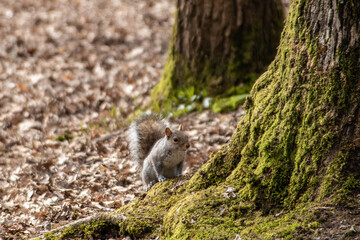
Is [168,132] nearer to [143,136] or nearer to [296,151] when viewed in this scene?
[143,136]

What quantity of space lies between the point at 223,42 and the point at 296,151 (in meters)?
3.65

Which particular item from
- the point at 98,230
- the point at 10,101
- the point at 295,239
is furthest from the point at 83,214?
the point at 10,101

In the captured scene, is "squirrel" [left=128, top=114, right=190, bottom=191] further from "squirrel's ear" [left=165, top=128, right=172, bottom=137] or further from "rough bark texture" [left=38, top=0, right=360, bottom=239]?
"rough bark texture" [left=38, top=0, right=360, bottom=239]

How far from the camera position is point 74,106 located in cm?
745

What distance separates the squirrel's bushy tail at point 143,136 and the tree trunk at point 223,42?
1722 mm

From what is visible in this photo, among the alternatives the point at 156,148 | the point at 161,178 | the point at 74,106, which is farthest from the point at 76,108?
the point at 161,178

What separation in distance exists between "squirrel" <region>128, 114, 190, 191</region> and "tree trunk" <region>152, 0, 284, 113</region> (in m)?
1.67

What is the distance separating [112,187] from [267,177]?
2.27 metres

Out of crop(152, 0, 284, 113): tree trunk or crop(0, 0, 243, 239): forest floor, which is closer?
crop(0, 0, 243, 239): forest floor

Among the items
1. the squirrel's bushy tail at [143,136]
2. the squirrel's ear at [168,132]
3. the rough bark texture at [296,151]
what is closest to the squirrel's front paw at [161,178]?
the squirrel's ear at [168,132]

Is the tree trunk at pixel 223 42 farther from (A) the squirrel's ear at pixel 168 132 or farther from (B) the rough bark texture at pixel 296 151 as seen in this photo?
(B) the rough bark texture at pixel 296 151

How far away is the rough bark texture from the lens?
278cm

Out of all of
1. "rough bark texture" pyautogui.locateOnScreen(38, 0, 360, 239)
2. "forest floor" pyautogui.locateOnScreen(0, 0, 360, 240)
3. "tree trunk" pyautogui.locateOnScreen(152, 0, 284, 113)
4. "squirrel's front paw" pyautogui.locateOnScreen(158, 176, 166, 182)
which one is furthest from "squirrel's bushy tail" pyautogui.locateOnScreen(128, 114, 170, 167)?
"tree trunk" pyautogui.locateOnScreen(152, 0, 284, 113)

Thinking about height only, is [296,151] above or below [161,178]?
above
